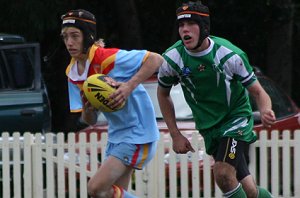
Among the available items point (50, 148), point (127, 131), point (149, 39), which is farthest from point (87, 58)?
point (149, 39)

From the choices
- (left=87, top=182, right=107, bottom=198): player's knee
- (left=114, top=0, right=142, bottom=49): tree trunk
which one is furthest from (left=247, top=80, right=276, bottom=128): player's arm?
(left=114, top=0, right=142, bottom=49): tree trunk

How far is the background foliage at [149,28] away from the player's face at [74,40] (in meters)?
6.65

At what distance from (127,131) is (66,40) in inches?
33.1

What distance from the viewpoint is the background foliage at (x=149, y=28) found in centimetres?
1386

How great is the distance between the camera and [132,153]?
7156mm

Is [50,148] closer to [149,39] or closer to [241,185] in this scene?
[241,185]

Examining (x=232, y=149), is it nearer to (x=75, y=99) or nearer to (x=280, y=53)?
(x=75, y=99)

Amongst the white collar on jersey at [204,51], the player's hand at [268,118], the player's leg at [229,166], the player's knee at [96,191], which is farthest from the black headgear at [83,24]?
the player's hand at [268,118]

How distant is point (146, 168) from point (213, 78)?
3257 millimetres

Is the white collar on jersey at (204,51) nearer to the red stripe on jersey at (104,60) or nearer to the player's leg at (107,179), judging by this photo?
the red stripe on jersey at (104,60)

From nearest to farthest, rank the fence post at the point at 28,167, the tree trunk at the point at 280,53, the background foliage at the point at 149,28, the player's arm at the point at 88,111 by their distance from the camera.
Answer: the player's arm at the point at 88,111
the fence post at the point at 28,167
the background foliage at the point at 149,28
the tree trunk at the point at 280,53

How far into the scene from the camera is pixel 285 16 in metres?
14.8

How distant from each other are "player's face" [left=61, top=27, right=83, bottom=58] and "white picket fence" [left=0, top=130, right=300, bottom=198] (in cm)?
313

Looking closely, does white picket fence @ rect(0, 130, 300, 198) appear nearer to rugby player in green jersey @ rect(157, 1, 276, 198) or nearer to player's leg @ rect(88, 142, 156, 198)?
rugby player in green jersey @ rect(157, 1, 276, 198)
